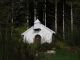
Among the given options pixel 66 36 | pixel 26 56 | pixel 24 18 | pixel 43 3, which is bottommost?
pixel 26 56

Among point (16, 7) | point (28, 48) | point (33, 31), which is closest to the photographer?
point (28, 48)

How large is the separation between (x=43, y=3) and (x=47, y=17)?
3268mm

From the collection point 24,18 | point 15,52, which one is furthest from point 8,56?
point 24,18

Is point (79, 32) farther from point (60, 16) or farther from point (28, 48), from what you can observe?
point (60, 16)

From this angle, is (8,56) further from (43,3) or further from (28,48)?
(43,3)

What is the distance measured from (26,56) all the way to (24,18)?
117 feet

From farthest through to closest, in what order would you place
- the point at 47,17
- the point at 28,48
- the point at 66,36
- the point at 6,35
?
the point at 47,17
the point at 66,36
the point at 28,48
the point at 6,35

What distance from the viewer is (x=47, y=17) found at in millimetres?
41469

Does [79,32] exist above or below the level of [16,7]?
below

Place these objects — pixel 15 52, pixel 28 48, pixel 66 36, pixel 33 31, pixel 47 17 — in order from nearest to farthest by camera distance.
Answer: pixel 15 52
pixel 28 48
pixel 66 36
pixel 33 31
pixel 47 17

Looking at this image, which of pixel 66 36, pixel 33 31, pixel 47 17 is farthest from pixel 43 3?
pixel 66 36

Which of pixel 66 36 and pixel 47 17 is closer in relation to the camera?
pixel 66 36

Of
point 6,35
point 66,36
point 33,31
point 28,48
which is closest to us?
point 6,35

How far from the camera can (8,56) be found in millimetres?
3072
